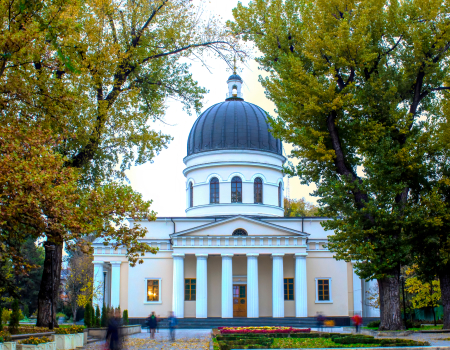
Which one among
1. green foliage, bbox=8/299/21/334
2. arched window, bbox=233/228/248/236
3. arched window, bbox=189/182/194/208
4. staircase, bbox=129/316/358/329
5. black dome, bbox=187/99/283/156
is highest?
black dome, bbox=187/99/283/156

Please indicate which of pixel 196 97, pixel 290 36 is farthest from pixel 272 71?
pixel 196 97

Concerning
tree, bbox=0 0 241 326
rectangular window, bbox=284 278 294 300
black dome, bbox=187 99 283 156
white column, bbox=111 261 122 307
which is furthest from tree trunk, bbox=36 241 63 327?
black dome, bbox=187 99 283 156

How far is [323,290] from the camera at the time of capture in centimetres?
3747

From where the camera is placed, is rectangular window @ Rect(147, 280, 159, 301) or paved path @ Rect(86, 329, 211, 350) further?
rectangular window @ Rect(147, 280, 159, 301)

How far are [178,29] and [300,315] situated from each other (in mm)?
22431

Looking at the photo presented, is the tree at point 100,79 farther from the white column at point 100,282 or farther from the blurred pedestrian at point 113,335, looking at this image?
the white column at point 100,282

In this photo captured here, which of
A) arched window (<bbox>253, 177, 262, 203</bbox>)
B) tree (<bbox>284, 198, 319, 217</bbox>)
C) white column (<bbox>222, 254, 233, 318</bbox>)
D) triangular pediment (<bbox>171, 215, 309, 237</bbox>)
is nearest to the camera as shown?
white column (<bbox>222, 254, 233, 318</bbox>)

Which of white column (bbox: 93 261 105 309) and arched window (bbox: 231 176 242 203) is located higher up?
arched window (bbox: 231 176 242 203)

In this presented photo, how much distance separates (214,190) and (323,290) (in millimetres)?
11422

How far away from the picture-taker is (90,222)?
14.4 meters

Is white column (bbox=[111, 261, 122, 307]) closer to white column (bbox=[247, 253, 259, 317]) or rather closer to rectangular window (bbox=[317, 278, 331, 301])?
white column (bbox=[247, 253, 259, 317])

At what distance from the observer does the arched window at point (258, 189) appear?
135ft

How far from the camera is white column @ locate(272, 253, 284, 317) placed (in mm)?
35125

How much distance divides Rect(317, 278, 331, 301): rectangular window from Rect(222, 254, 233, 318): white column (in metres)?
6.77
